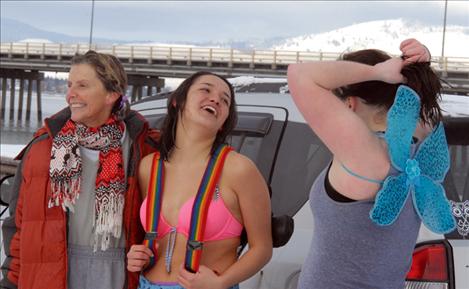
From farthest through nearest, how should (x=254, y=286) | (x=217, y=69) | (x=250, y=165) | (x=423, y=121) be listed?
(x=217, y=69) < (x=254, y=286) < (x=250, y=165) < (x=423, y=121)

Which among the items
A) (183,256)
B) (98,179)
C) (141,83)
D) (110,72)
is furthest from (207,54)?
(183,256)

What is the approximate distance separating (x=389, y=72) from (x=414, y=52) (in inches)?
4.1

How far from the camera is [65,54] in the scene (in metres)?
77.6

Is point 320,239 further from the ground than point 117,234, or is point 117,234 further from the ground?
point 320,239

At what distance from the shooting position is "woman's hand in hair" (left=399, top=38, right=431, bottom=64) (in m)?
2.09

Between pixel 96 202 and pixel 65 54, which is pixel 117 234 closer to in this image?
pixel 96 202

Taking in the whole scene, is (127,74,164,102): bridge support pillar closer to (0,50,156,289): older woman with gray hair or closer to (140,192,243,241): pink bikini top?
(0,50,156,289): older woman with gray hair

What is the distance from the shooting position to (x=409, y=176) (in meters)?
2.05

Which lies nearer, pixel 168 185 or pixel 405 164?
pixel 405 164

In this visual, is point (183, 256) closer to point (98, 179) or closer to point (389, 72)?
point (98, 179)

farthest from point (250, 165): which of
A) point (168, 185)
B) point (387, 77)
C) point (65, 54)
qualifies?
point (65, 54)

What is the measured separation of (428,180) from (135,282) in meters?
1.21

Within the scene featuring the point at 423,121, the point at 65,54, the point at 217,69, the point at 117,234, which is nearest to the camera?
the point at 423,121

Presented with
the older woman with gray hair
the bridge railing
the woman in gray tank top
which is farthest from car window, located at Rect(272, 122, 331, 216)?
the bridge railing
